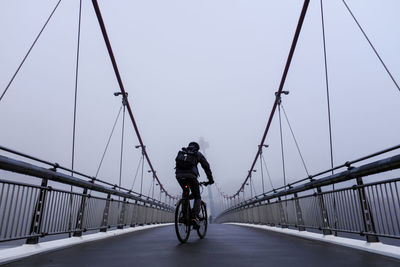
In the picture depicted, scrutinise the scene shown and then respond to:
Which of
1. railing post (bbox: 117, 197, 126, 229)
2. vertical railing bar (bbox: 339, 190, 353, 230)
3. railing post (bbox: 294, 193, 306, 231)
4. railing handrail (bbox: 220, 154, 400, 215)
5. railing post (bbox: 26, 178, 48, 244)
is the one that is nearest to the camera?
railing handrail (bbox: 220, 154, 400, 215)

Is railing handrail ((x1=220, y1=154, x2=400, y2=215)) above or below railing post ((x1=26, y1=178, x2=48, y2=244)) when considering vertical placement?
above

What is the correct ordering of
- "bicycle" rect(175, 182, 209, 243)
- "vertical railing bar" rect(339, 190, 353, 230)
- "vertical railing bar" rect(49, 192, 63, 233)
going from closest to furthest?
"vertical railing bar" rect(49, 192, 63, 233) < "vertical railing bar" rect(339, 190, 353, 230) < "bicycle" rect(175, 182, 209, 243)

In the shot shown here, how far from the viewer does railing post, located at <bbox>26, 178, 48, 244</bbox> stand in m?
4.00

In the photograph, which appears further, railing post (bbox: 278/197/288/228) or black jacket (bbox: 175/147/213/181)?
railing post (bbox: 278/197/288/228)

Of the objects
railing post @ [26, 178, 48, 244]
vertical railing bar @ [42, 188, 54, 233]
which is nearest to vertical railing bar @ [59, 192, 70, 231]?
vertical railing bar @ [42, 188, 54, 233]

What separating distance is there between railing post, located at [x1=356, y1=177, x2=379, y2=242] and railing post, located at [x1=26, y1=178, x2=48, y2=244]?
12.5 feet

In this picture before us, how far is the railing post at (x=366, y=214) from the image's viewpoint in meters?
4.12

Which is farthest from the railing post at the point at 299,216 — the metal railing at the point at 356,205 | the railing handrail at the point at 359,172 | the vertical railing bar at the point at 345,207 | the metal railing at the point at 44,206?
the metal railing at the point at 44,206

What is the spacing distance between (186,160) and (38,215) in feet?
7.10

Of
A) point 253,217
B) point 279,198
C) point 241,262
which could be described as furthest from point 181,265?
point 253,217

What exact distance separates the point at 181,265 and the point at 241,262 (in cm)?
54

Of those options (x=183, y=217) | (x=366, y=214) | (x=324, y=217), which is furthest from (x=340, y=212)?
(x=183, y=217)

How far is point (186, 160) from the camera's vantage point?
213 inches

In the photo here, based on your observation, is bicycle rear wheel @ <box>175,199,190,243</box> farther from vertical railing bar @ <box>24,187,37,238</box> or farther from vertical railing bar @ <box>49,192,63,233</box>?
vertical railing bar @ <box>24,187,37,238</box>
